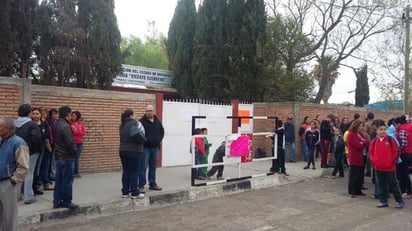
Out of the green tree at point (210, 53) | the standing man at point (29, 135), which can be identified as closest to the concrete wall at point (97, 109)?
the standing man at point (29, 135)

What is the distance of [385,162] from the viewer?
8117 millimetres

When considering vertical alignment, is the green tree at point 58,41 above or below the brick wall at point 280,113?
above

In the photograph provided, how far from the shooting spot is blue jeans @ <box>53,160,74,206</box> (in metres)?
6.86

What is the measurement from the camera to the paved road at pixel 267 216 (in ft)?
21.9

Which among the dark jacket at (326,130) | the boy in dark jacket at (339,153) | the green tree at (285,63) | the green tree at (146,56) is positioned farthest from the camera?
the green tree at (146,56)

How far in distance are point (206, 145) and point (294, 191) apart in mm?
2426

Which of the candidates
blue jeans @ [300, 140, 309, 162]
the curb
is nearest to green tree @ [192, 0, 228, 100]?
blue jeans @ [300, 140, 309, 162]

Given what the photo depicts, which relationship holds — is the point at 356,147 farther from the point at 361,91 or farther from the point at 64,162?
the point at 361,91

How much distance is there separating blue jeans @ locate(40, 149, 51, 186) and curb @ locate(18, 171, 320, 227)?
170 cm

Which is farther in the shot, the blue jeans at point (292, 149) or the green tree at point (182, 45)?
the green tree at point (182, 45)

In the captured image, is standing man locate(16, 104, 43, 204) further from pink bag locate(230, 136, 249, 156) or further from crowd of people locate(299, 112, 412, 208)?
crowd of people locate(299, 112, 412, 208)

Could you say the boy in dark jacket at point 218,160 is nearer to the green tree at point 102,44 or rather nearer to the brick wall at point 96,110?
the brick wall at point 96,110

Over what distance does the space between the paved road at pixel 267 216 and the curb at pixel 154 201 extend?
6.9 inches

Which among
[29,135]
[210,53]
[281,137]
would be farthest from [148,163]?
[210,53]
